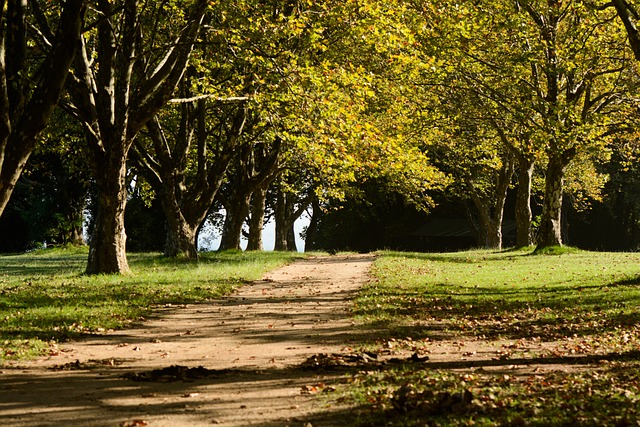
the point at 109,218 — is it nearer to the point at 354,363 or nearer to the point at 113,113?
the point at 113,113

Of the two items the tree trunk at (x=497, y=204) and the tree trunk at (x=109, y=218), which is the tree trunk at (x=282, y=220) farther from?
the tree trunk at (x=109, y=218)

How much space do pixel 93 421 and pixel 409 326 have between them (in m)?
8.13

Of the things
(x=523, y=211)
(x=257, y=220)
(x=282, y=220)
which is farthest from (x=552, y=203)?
(x=282, y=220)

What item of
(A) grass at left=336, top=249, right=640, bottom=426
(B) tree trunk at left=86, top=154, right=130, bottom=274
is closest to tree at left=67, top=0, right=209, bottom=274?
(B) tree trunk at left=86, top=154, right=130, bottom=274

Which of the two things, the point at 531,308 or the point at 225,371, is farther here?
the point at 531,308

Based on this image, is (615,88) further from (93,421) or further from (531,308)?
(93,421)

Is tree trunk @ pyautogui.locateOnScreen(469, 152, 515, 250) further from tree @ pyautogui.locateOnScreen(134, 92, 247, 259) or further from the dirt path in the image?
the dirt path

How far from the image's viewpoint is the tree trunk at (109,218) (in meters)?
22.4

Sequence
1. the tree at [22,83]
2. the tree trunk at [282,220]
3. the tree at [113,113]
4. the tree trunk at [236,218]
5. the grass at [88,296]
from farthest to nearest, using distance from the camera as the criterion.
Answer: the tree trunk at [282,220]
the tree trunk at [236,218]
the tree at [113,113]
the grass at [88,296]
the tree at [22,83]

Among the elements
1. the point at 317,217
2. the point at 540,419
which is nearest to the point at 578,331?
the point at 540,419

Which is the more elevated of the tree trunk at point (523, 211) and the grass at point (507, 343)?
the tree trunk at point (523, 211)

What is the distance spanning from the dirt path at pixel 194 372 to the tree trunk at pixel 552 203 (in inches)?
767

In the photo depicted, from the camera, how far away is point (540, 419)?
23.4 ft

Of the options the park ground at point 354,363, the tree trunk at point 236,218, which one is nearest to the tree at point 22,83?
the park ground at point 354,363
